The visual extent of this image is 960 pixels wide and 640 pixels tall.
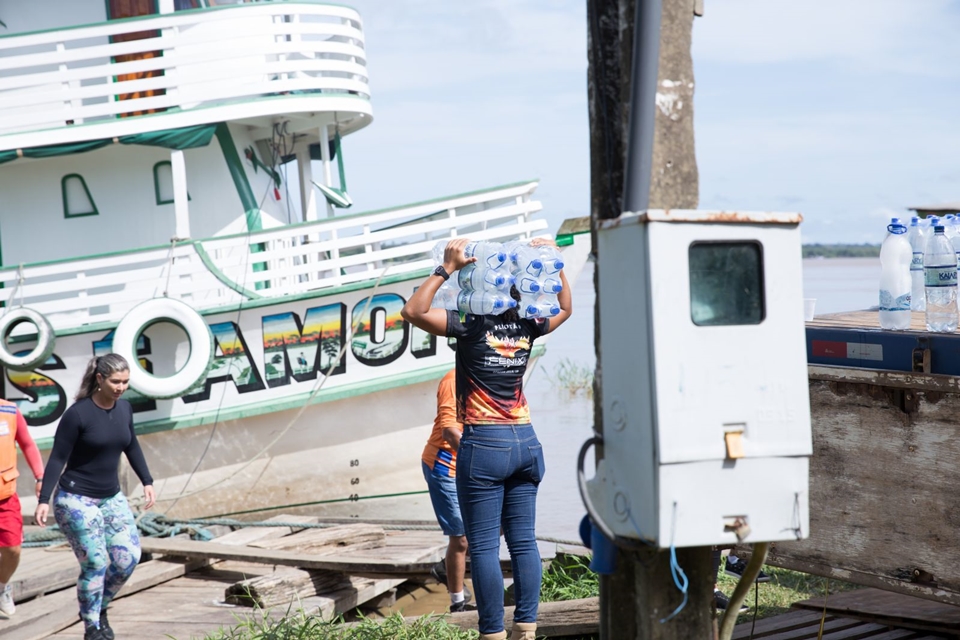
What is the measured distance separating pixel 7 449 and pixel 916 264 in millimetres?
4973

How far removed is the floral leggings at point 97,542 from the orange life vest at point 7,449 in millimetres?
679

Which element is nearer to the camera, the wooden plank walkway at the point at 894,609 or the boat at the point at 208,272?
the wooden plank walkway at the point at 894,609

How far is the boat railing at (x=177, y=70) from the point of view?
9.47 meters

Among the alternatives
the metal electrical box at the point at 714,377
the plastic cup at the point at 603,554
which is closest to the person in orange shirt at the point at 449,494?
the plastic cup at the point at 603,554

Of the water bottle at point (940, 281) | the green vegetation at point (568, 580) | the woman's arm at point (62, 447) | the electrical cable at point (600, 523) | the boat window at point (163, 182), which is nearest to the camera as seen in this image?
the electrical cable at point (600, 523)

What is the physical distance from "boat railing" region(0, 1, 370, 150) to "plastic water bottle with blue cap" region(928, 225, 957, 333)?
7123mm

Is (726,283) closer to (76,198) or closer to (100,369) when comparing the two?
(100,369)

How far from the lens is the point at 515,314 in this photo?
158 inches

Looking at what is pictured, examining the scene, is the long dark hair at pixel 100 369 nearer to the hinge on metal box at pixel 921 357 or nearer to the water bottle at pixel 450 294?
the water bottle at pixel 450 294

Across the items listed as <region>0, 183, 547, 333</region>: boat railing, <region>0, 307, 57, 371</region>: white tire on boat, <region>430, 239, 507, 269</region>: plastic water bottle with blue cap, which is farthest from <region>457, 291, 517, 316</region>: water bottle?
<region>0, 307, 57, 371</region>: white tire on boat

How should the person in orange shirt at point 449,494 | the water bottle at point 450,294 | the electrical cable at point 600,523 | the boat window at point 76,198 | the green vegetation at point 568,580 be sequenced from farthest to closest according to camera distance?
the boat window at point 76,198, the green vegetation at point 568,580, the person in orange shirt at point 449,494, the water bottle at point 450,294, the electrical cable at point 600,523

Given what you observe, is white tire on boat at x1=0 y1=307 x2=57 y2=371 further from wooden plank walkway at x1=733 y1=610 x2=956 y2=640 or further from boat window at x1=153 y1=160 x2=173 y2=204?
wooden plank walkway at x1=733 y1=610 x2=956 y2=640

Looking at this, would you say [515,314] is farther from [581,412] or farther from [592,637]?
[581,412]

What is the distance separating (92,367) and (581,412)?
14.5 m
